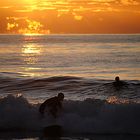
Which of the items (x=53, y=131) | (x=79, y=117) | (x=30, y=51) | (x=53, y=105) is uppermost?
(x=30, y=51)

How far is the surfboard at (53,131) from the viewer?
58.6 feet

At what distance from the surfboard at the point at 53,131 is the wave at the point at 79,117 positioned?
7.0 inches

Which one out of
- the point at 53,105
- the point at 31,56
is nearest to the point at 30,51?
Result: the point at 31,56

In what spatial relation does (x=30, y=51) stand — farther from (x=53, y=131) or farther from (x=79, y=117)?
(x=53, y=131)

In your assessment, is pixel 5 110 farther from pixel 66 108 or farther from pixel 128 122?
pixel 128 122

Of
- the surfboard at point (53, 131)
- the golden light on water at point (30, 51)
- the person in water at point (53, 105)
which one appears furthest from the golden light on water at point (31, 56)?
the surfboard at point (53, 131)

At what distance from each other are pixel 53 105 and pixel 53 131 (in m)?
1.06

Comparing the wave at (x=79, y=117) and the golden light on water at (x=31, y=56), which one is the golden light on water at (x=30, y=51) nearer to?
the golden light on water at (x=31, y=56)

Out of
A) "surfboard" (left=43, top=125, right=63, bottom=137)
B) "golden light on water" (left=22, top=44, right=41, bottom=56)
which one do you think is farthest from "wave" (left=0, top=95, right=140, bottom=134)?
"golden light on water" (left=22, top=44, right=41, bottom=56)

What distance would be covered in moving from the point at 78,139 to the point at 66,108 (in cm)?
251

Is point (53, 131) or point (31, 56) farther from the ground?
point (31, 56)

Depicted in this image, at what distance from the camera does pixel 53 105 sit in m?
18.3

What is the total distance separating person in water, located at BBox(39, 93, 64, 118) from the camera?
706 inches

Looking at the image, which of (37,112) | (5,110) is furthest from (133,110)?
(5,110)
